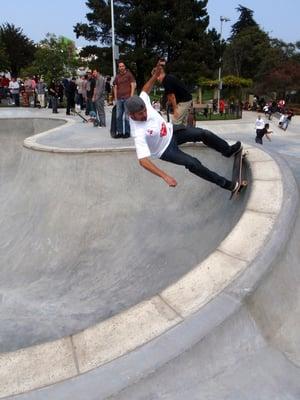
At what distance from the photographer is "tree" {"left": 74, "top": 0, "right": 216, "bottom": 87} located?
128ft

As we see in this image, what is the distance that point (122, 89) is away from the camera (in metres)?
9.32

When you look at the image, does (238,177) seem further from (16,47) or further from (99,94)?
(16,47)

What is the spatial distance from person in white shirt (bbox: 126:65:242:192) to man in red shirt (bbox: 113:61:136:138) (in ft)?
13.6

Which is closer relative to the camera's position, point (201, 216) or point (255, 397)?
point (255, 397)

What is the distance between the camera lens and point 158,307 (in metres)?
3.14

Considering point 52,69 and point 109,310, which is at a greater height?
point 52,69

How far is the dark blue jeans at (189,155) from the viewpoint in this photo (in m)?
4.59

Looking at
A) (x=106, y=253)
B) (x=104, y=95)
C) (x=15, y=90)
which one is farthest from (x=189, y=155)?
(x=15, y=90)

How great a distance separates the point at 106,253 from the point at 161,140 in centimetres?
226

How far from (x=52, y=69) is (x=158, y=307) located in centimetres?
3321

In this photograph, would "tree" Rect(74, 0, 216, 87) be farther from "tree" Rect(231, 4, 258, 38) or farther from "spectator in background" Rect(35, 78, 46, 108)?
"tree" Rect(231, 4, 258, 38)

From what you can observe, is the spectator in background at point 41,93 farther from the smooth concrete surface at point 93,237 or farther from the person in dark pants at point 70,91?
the smooth concrete surface at point 93,237

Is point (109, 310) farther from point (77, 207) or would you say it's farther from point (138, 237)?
point (77, 207)

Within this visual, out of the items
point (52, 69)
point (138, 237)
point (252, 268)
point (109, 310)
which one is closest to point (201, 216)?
point (138, 237)
